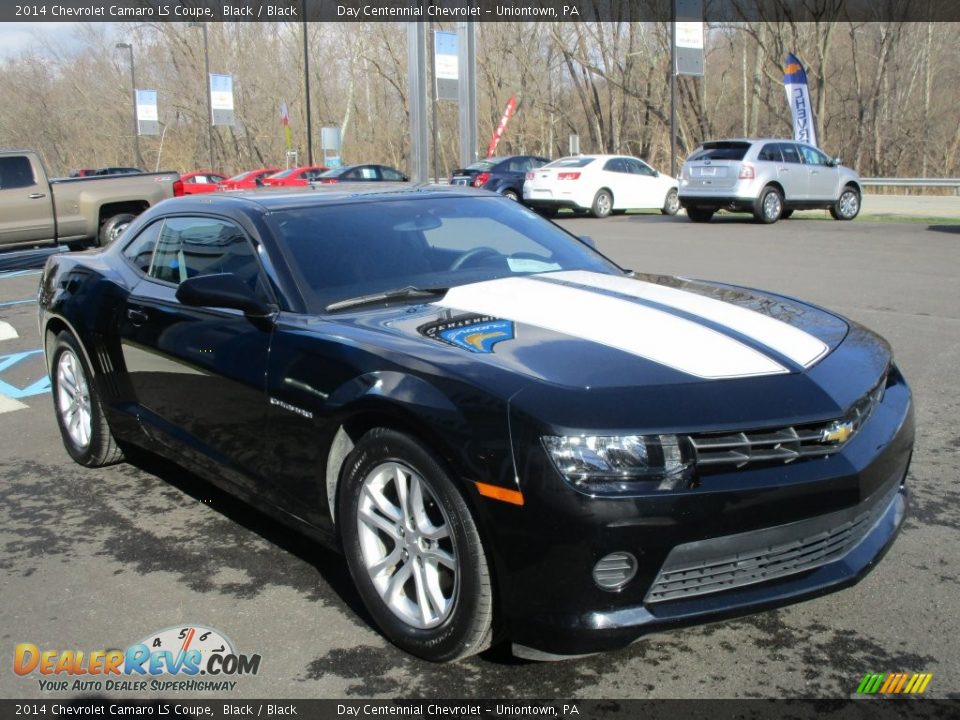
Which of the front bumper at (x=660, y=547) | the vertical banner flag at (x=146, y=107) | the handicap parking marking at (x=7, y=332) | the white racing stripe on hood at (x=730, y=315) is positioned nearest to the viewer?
the front bumper at (x=660, y=547)

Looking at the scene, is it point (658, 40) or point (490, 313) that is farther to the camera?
point (658, 40)

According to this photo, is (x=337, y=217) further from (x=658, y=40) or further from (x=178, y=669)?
(x=658, y=40)

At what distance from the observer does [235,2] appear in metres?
63.3

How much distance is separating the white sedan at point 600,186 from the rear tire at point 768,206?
11.9 ft

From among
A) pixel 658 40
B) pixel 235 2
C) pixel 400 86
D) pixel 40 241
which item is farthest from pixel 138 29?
pixel 40 241

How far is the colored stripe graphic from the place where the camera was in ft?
9.23

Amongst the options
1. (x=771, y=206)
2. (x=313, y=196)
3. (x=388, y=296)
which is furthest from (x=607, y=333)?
(x=771, y=206)

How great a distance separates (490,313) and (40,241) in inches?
573

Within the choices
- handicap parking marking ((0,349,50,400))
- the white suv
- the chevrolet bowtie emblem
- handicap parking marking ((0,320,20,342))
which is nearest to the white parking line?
handicap parking marking ((0,349,50,400))

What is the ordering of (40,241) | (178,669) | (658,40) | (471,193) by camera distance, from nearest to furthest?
(178,669)
(471,193)
(40,241)
(658,40)

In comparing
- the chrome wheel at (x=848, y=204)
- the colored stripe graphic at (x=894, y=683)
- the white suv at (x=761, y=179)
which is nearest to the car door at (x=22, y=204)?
the white suv at (x=761, y=179)

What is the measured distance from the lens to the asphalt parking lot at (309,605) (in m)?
2.92

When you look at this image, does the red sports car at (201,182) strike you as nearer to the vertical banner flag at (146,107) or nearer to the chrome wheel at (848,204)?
the vertical banner flag at (146,107)

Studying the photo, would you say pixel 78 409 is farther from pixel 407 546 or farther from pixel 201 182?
pixel 201 182
